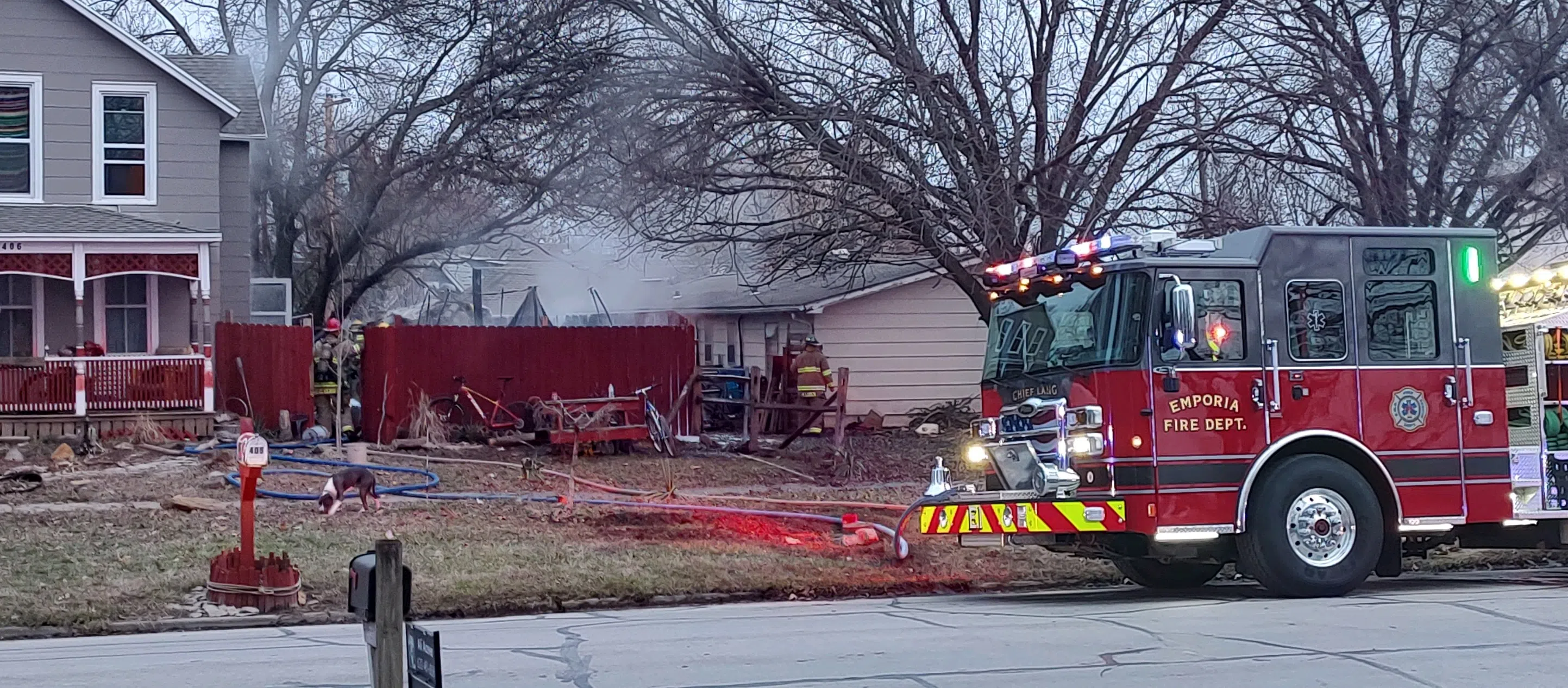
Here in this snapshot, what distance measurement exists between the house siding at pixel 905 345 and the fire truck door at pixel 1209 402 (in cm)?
1553

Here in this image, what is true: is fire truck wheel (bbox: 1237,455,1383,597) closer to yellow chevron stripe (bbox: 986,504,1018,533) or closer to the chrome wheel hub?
the chrome wheel hub

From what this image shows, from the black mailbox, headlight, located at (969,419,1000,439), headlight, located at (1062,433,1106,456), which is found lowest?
the black mailbox

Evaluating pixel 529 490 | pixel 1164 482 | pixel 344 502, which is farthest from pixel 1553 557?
pixel 344 502

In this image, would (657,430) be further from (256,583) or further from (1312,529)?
(1312,529)

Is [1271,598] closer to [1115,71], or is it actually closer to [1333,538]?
[1333,538]

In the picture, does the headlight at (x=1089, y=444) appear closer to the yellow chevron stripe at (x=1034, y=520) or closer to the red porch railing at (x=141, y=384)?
the yellow chevron stripe at (x=1034, y=520)

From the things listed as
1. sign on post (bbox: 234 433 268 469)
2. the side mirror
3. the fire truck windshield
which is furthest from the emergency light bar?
sign on post (bbox: 234 433 268 469)

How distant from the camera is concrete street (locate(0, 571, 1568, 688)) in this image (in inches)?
320

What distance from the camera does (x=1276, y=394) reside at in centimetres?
1069

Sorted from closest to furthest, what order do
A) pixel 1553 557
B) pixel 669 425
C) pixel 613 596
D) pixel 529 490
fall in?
1. pixel 613 596
2. pixel 1553 557
3. pixel 529 490
4. pixel 669 425

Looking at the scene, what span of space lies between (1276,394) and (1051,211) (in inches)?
305

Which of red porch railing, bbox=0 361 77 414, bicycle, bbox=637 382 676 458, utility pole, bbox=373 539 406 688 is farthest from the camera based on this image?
red porch railing, bbox=0 361 77 414

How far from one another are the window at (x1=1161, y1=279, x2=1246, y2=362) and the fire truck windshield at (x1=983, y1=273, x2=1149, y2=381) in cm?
41

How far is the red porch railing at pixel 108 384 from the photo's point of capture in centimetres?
2102
